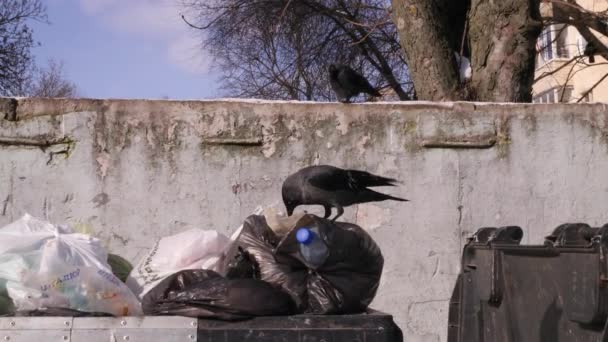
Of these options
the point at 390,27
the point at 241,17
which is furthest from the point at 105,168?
the point at 390,27

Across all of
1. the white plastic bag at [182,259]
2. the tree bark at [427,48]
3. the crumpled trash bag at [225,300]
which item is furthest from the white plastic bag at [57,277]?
the tree bark at [427,48]

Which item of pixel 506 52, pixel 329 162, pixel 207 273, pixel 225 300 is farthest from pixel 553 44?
pixel 225 300

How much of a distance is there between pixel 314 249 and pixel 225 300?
→ 0.43 metres

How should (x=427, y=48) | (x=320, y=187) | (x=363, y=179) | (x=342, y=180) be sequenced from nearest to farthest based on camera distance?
1. (x=320, y=187)
2. (x=342, y=180)
3. (x=363, y=179)
4. (x=427, y=48)

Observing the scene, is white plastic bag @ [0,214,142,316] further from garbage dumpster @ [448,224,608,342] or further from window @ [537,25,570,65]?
window @ [537,25,570,65]

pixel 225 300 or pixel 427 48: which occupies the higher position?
pixel 427 48

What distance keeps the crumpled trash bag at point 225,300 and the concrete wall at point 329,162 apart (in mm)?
2512

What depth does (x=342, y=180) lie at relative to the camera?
13.3 ft

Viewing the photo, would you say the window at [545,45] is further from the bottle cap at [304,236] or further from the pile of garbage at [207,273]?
the bottle cap at [304,236]

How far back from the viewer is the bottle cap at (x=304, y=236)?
9.37 ft

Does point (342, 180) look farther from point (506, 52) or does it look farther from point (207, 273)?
point (506, 52)

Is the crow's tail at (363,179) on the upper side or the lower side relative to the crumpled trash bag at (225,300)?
upper

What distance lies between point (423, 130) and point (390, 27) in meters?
13.2

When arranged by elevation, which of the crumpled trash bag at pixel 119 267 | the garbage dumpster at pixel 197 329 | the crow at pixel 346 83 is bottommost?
the garbage dumpster at pixel 197 329
